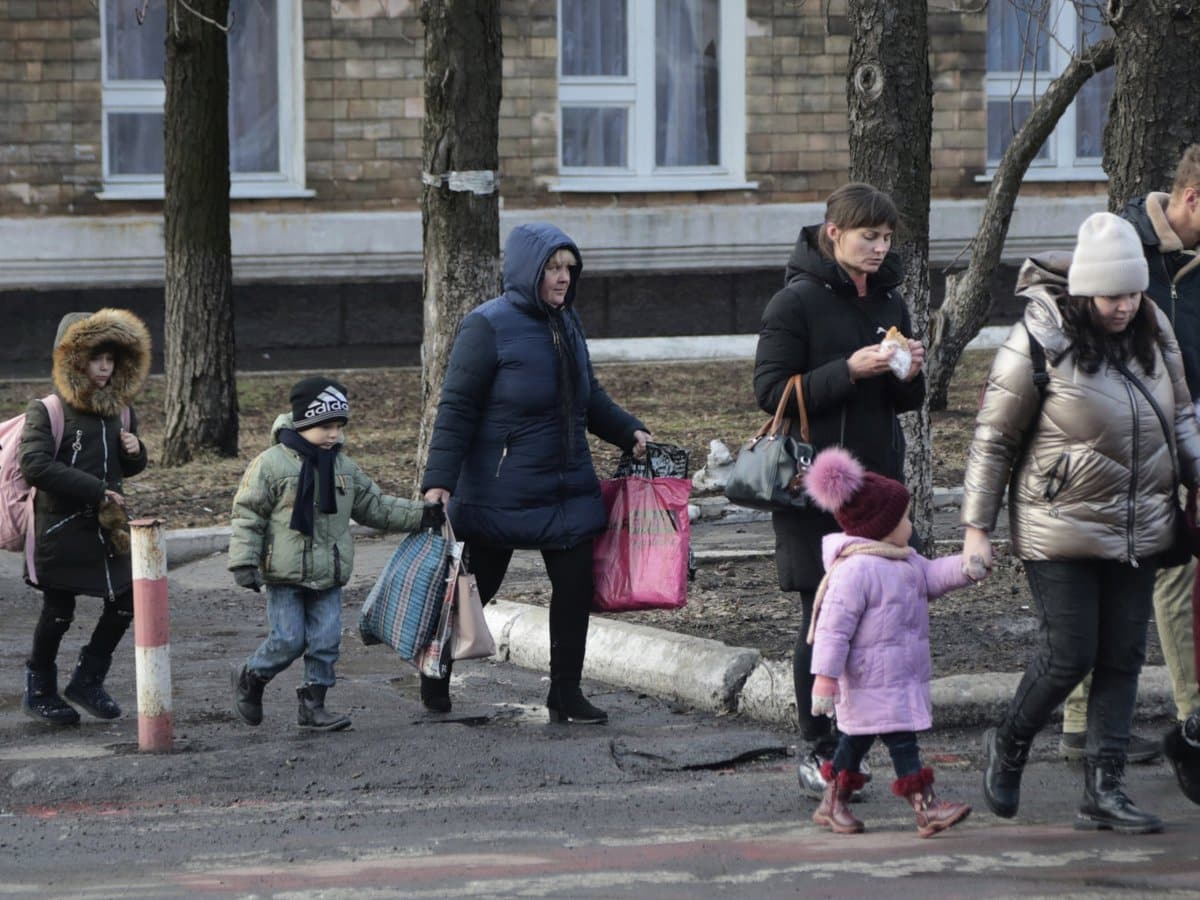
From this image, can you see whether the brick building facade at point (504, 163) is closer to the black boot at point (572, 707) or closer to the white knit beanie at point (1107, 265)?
the black boot at point (572, 707)

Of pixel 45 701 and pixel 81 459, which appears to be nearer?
pixel 81 459

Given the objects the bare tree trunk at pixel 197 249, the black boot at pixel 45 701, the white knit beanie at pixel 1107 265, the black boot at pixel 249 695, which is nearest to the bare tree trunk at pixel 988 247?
the bare tree trunk at pixel 197 249

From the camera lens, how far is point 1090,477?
5266mm

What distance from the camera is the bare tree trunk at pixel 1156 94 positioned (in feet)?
25.5

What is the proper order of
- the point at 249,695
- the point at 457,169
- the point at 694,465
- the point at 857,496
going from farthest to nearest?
the point at 694,465
the point at 457,169
the point at 249,695
the point at 857,496

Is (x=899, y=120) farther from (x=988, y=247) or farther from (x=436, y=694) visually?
(x=988, y=247)

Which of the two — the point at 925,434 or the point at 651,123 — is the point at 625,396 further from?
the point at 925,434

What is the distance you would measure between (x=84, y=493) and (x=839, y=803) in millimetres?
3060

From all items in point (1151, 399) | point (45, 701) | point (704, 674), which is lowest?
point (45, 701)

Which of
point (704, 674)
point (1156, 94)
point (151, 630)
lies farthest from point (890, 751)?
point (1156, 94)

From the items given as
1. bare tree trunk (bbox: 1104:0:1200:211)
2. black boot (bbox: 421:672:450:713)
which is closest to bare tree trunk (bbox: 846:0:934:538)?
bare tree trunk (bbox: 1104:0:1200:211)

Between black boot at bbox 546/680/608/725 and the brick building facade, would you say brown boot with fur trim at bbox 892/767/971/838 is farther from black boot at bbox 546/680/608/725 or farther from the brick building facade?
the brick building facade

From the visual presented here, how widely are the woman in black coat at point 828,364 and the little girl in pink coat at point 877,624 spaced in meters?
0.43

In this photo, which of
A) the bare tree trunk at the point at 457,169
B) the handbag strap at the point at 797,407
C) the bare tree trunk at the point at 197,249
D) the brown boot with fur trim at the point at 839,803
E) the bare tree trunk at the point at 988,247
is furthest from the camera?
the bare tree trunk at the point at 988,247
